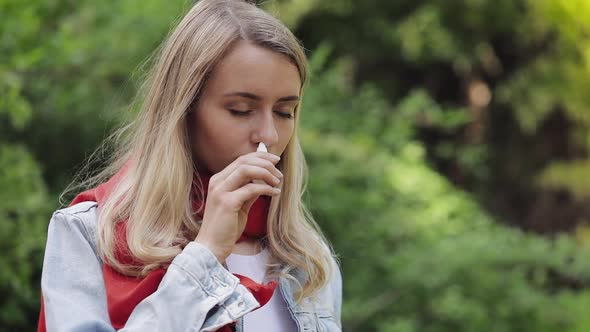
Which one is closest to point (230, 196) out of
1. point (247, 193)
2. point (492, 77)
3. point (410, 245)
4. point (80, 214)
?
point (247, 193)

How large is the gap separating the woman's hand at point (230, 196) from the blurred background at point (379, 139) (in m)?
1.30

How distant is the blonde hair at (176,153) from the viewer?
1621 mm

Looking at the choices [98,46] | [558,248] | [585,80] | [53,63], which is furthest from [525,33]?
[53,63]

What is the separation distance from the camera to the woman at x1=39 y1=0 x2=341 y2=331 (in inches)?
61.0

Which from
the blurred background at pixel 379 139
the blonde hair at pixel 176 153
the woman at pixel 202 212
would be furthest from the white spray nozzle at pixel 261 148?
the blurred background at pixel 379 139

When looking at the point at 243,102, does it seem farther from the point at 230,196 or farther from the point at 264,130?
the point at 230,196

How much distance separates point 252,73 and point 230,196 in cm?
24

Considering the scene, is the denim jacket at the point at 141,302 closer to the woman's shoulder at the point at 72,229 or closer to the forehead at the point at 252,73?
the woman's shoulder at the point at 72,229

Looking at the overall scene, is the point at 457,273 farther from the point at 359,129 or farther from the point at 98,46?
the point at 98,46

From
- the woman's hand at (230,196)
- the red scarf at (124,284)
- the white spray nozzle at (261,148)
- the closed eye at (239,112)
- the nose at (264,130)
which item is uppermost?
the closed eye at (239,112)

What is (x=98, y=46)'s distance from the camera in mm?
4402

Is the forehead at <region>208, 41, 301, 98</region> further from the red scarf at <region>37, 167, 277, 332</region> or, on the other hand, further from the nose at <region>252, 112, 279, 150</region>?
the red scarf at <region>37, 167, 277, 332</region>

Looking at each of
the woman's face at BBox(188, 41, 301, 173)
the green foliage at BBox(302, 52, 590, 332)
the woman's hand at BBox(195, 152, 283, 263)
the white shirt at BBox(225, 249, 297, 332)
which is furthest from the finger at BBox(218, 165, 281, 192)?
the green foliage at BBox(302, 52, 590, 332)

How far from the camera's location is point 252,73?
5.39 feet
